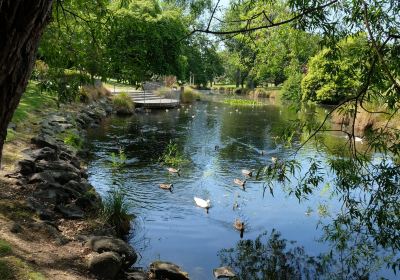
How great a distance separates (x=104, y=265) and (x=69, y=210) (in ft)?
7.34

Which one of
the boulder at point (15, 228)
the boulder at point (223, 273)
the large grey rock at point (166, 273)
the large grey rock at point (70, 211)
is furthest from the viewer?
the large grey rock at point (70, 211)

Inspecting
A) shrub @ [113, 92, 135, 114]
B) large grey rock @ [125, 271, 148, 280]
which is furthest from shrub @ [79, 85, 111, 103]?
large grey rock @ [125, 271, 148, 280]

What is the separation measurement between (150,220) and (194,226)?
0.98 meters

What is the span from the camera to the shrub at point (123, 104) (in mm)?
28016

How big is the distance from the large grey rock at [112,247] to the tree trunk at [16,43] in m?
4.43

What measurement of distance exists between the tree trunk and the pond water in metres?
3.89

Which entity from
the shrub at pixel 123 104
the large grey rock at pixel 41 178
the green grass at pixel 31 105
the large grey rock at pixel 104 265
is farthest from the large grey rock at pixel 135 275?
the shrub at pixel 123 104

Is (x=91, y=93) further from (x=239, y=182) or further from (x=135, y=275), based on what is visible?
(x=135, y=275)

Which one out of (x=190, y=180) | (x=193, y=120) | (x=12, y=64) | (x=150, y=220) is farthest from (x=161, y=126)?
(x=12, y=64)

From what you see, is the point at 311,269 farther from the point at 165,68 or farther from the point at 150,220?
the point at 165,68

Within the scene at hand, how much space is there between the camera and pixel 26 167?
8664 millimetres

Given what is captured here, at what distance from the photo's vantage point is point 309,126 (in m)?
5.22

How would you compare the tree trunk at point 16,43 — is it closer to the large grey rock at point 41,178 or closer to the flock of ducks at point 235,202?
the large grey rock at point 41,178

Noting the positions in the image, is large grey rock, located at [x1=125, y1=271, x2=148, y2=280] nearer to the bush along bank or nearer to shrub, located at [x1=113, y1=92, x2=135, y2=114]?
the bush along bank
